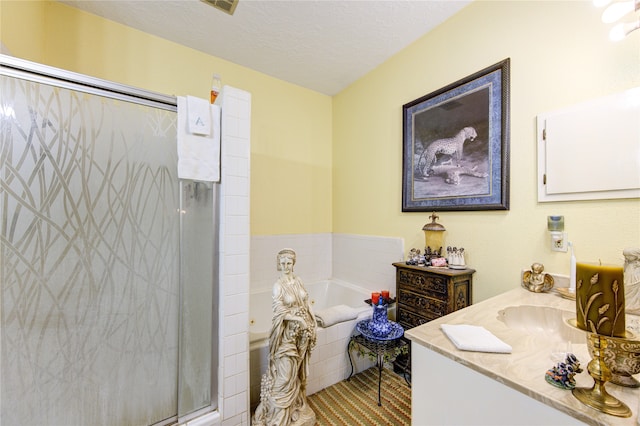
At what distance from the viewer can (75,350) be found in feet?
3.77

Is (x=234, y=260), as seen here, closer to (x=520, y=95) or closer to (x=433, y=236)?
(x=433, y=236)

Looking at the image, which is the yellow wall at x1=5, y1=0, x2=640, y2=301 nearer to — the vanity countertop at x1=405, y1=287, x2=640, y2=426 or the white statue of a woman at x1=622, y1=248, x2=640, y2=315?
the white statue of a woman at x1=622, y1=248, x2=640, y2=315

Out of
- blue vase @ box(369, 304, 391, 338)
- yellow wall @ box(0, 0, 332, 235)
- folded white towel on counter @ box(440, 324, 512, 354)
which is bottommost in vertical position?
blue vase @ box(369, 304, 391, 338)

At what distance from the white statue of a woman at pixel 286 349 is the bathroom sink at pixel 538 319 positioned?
934 millimetres

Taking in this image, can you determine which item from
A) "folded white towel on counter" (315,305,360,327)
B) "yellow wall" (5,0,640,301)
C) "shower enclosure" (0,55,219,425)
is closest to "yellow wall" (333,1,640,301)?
"yellow wall" (5,0,640,301)

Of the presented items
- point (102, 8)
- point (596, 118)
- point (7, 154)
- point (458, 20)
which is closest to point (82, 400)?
point (7, 154)

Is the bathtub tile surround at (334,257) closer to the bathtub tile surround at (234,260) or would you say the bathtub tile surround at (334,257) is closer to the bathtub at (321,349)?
the bathtub at (321,349)

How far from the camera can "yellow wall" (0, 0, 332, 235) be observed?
1.80 m

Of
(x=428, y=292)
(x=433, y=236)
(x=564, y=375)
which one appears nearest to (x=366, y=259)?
(x=433, y=236)

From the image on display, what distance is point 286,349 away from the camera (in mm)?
1357

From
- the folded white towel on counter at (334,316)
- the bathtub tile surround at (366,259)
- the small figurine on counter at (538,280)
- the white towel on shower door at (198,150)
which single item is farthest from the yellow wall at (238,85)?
the small figurine on counter at (538,280)

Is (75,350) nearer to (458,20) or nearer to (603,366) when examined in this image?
(603,366)

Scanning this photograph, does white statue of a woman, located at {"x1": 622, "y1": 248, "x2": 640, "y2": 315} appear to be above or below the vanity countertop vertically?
above

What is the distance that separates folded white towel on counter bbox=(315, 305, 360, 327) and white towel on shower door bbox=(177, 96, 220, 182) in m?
1.20
